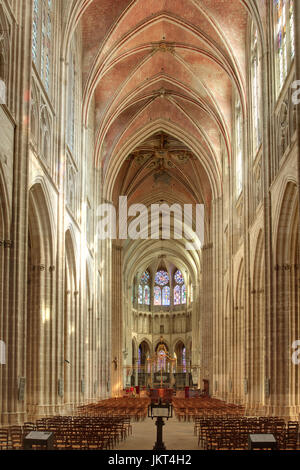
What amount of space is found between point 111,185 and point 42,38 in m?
22.8

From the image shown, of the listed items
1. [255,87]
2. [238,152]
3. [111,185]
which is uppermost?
[255,87]

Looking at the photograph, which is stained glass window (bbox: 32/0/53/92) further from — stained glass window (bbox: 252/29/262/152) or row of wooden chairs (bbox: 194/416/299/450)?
row of wooden chairs (bbox: 194/416/299/450)

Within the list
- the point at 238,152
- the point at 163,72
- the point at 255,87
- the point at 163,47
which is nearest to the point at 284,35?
the point at 255,87

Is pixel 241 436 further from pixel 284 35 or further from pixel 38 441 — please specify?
pixel 284 35

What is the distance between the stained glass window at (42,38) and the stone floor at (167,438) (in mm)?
14231

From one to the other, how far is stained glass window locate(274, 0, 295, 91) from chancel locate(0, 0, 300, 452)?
0.37ft

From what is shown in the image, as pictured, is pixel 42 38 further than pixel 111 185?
No

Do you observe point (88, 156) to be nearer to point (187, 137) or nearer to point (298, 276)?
point (187, 137)

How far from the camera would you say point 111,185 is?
4800 cm

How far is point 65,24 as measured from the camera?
28906 millimetres

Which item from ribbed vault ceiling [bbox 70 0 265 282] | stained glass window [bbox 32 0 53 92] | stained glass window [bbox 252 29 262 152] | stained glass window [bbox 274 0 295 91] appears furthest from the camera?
ribbed vault ceiling [bbox 70 0 265 282]

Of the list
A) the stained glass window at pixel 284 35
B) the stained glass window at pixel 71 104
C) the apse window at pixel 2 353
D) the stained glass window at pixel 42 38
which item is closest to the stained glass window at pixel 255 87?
the stained glass window at pixel 284 35

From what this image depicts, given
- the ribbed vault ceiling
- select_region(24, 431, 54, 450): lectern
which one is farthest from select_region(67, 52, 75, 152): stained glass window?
select_region(24, 431, 54, 450): lectern

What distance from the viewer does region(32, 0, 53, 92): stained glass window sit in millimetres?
24453
